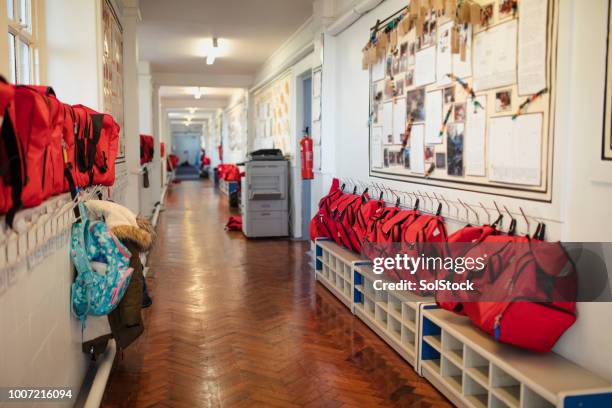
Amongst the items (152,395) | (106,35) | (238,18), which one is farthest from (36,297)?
(238,18)

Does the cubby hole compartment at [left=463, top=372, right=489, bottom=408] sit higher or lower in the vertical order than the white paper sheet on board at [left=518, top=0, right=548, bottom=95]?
lower

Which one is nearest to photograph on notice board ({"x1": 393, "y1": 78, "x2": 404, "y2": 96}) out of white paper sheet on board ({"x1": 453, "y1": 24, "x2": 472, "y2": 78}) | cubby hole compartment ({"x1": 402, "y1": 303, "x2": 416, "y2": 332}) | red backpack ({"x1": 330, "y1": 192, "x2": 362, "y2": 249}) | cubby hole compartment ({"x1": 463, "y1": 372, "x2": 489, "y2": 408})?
white paper sheet on board ({"x1": 453, "y1": 24, "x2": 472, "y2": 78})

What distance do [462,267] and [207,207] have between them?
1001 centimetres

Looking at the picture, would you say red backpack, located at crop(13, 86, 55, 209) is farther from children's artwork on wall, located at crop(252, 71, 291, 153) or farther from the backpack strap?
children's artwork on wall, located at crop(252, 71, 291, 153)

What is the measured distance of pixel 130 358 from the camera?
11.5 feet

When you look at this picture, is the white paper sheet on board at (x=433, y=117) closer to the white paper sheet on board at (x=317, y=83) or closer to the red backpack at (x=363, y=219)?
the red backpack at (x=363, y=219)

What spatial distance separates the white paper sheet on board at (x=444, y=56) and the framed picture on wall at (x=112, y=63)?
92.5 inches

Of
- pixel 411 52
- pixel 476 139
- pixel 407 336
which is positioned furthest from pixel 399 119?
pixel 407 336

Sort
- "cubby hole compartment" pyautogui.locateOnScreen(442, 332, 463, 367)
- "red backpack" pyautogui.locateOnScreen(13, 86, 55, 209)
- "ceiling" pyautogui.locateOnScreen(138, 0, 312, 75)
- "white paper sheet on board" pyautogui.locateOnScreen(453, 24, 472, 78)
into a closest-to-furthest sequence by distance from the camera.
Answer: "red backpack" pyautogui.locateOnScreen(13, 86, 55, 209)
"cubby hole compartment" pyautogui.locateOnScreen(442, 332, 463, 367)
"white paper sheet on board" pyautogui.locateOnScreen(453, 24, 472, 78)
"ceiling" pyautogui.locateOnScreen(138, 0, 312, 75)

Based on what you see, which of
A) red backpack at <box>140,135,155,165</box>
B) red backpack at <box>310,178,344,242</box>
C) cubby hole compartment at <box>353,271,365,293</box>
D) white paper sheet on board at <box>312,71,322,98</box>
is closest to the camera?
cubby hole compartment at <box>353,271,365,293</box>

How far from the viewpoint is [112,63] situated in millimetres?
4777

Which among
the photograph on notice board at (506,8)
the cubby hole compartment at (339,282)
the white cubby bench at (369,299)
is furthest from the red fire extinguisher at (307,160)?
the photograph on notice board at (506,8)

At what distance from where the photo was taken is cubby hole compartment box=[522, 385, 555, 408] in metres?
2.25

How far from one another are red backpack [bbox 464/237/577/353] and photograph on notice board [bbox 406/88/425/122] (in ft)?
5.46
